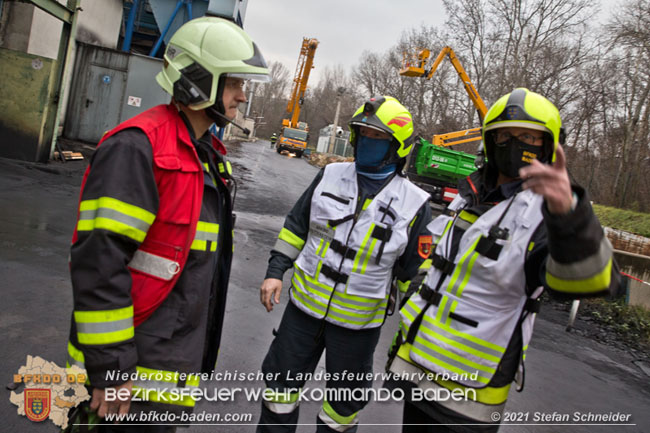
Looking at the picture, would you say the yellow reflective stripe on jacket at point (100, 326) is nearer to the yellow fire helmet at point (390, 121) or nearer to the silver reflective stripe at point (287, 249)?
the silver reflective stripe at point (287, 249)

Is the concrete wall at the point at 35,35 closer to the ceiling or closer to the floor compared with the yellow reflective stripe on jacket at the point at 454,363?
closer to the ceiling

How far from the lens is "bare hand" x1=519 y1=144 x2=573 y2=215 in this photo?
1.46 m

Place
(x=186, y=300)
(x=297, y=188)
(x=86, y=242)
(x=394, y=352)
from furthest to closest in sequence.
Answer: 1. (x=297, y=188)
2. (x=394, y=352)
3. (x=186, y=300)
4. (x=86, y=242)

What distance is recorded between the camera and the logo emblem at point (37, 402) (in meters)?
1.80

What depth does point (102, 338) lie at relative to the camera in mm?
1537

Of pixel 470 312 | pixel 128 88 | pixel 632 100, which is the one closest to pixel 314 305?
pixel 470 312

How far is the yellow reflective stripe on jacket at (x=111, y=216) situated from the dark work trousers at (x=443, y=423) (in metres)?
1.46

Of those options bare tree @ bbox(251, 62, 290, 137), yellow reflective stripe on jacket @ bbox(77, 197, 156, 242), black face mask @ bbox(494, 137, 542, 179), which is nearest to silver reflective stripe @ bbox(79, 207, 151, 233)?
yellow reflective stripe on jacket @ bbox(77, 197, 156, 242)

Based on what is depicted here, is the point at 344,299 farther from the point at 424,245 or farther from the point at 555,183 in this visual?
the point at 555,183

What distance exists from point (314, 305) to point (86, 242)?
1.37 metres

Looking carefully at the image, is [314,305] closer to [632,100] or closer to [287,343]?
[287,343]

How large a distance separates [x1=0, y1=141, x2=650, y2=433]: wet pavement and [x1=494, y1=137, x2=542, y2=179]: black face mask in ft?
7.53

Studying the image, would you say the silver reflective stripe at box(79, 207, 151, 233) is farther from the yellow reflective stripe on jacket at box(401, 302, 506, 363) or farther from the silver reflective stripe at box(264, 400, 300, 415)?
the silver reflective stripe at box(264, 400, 300, 415)

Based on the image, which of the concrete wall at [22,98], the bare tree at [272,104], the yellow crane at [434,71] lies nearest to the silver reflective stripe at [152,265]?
the concrete wall at [22,98]
